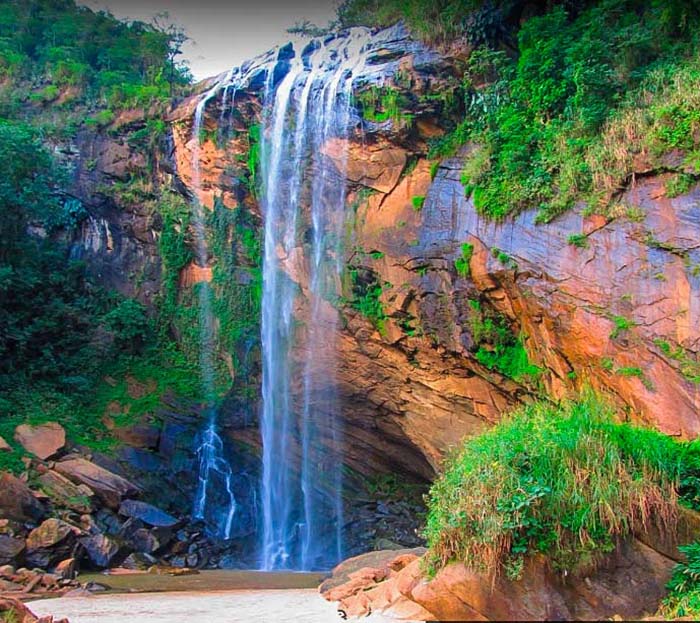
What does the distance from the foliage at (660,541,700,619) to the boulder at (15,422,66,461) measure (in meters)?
12.7

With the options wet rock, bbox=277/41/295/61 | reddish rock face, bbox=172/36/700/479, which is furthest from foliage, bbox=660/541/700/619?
wet rock, bbox=277/41/295/61

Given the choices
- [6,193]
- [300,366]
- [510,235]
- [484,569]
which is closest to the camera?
[484,569]

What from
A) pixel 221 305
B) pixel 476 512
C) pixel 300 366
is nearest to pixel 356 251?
pixel 300 366

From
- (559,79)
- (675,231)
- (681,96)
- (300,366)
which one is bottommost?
(300,366)

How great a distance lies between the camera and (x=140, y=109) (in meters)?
20.5

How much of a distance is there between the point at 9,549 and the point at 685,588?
10275mm

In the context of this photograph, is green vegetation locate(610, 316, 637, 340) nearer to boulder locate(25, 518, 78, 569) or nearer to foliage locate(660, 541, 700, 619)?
foliage locate(660, 541, 700, 619)

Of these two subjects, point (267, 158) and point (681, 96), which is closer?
point (681, 96)

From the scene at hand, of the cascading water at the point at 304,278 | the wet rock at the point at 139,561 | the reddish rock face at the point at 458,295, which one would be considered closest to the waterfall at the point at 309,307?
the cascading water at the point at 304,278

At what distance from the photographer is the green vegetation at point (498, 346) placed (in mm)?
12375

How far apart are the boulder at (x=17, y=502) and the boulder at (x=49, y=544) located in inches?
26.6

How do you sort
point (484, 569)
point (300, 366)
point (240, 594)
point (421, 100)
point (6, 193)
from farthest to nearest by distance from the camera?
1. point (6, 193)
2. point (300, 366)
3. point (421, 100)
4. point (240, 594)
5. point (484, 569)

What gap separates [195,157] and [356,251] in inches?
244

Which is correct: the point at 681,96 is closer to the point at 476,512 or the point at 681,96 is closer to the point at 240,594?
the point at 476,512
